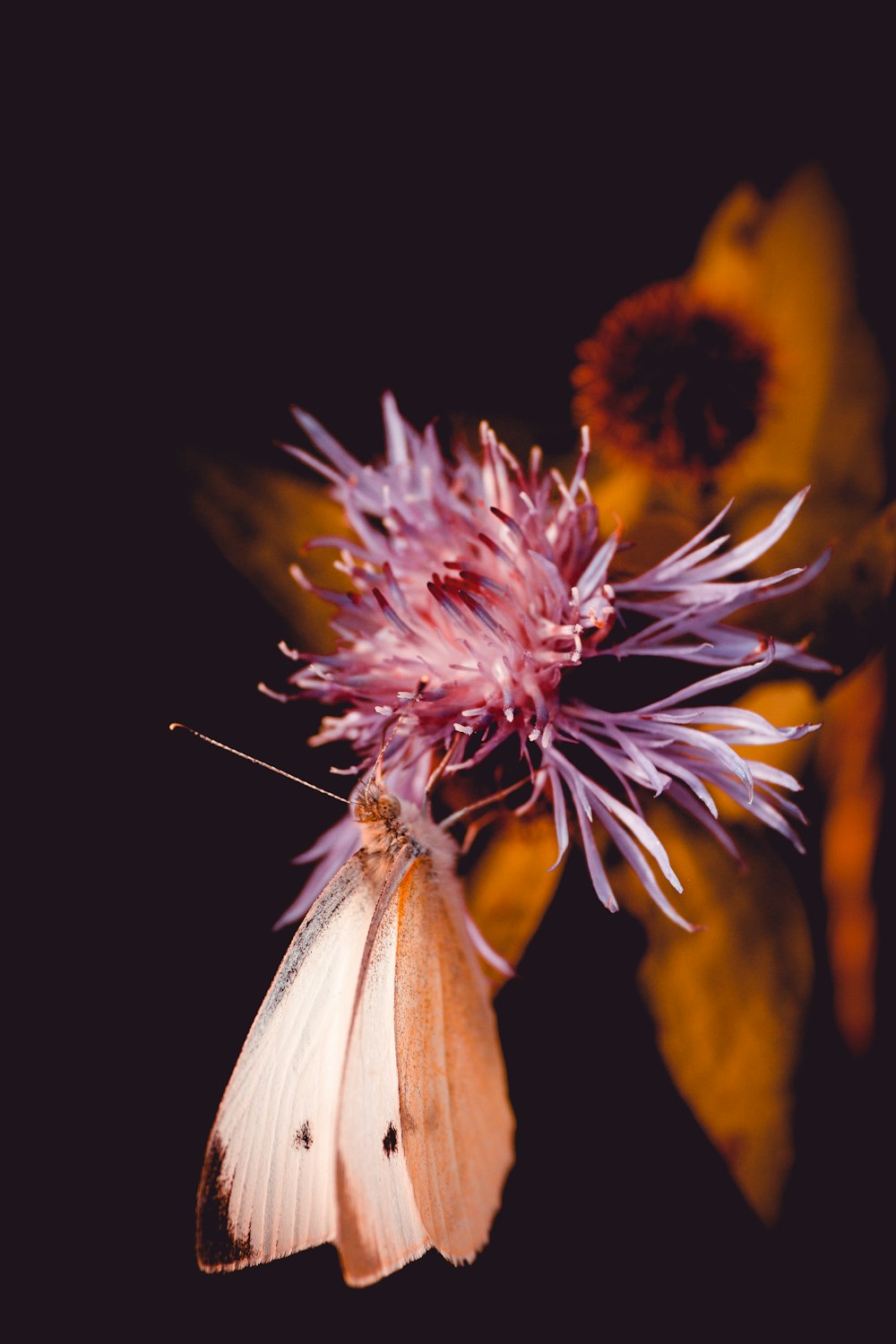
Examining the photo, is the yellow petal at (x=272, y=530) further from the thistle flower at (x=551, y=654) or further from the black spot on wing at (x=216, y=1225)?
the black spot on wing at (x=216, y=1225)

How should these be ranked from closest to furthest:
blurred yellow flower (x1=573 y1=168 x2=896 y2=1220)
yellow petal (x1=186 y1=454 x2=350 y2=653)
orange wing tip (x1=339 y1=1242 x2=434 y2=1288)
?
orange wing tip (x1=339 y1=1242 x2=434 y2=1288) → blurred yellow flower (x1=573 y1=168 x2=896 y2=1220) → yellow petal (x1=186 y1=454 x2=350 y2=653)

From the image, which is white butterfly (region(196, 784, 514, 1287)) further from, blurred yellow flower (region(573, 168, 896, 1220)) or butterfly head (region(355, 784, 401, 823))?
blurred yellow flower (region(573, 168, 896, 1220))

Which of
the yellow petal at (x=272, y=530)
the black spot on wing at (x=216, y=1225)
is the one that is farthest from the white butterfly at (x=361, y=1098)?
the yellow petal at (x=272, y=530)

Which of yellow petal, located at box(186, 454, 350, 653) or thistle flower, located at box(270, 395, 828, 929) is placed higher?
yellow petal, located at box(186, 454, 350, 653)

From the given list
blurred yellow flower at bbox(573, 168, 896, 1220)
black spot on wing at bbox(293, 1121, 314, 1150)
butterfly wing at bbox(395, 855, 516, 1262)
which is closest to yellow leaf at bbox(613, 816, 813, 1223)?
blurred yellow flower at bbox(573, 168, 896, 1220)

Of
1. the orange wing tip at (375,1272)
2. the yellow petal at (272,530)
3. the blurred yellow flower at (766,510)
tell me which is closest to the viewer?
the orange wing tip at (375,1272)

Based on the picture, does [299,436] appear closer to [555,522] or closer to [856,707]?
[555,522]

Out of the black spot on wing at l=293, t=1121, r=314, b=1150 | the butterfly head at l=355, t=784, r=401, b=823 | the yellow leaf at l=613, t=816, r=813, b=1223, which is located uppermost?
the butterfly head at l=355, t=784, r=401, b=823

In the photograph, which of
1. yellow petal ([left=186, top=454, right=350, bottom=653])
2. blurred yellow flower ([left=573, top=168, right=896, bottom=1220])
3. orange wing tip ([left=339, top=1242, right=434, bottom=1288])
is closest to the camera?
orange wing tip ([left=339, top=1242, right=434, bottom=1288])
